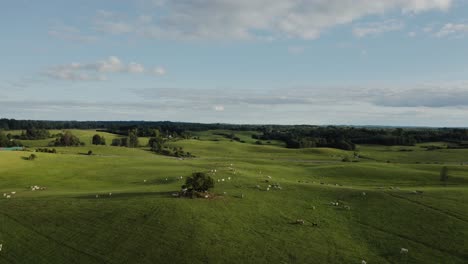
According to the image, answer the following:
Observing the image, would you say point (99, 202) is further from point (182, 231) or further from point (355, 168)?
point (355, 168)

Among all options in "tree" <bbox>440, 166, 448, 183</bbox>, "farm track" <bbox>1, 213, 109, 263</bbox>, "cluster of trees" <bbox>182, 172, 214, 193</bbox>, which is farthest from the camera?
"tree" <bbox>440, 166, 448, 183</bbox>

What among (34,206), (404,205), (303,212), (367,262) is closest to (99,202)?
(34,206)

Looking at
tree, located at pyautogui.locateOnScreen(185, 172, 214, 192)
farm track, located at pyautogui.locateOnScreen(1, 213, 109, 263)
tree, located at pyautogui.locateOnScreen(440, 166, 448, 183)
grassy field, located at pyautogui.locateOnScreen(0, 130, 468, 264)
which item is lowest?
farm track, located at pyautogui.locateOnScreen(1, 213, 109, 263)

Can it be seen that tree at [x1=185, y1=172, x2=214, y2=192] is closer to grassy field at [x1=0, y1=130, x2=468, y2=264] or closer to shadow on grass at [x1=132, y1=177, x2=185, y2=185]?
grassy field at [x1=0, y1=130, x2=468, y2=264]

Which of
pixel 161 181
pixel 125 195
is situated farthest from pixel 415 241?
pixel 161 181

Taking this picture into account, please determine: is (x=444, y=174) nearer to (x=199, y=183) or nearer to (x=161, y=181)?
(x=199, y=183)

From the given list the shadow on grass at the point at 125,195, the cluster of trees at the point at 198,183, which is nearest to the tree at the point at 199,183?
the cluster of trees at the point at 198,183

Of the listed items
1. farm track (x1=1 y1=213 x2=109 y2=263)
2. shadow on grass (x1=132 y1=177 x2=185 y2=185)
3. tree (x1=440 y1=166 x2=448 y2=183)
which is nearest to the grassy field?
farm track (x1=1 y1=213 x2=109 y2=263)

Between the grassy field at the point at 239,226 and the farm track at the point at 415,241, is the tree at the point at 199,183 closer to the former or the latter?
the grassy field at the point at 239,226

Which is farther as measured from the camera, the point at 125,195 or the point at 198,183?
the point at 125,195

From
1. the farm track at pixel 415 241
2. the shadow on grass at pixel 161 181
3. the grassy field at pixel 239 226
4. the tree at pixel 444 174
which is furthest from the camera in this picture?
the tree at pixel 444 174

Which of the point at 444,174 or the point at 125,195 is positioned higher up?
the point at 444,174

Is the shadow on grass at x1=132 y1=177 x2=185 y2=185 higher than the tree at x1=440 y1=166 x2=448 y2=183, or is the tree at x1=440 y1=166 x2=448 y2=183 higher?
the tree at x1=440 y1=166 x2=448 y2=183
